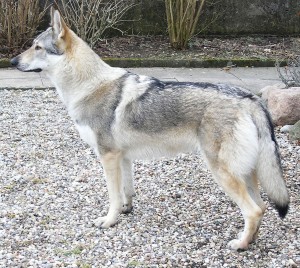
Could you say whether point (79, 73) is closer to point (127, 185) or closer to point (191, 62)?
point (127, 185)

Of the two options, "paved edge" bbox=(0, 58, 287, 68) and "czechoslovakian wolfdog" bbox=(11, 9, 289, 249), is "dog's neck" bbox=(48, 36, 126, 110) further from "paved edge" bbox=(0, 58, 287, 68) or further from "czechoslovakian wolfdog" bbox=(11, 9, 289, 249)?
"paved edge" bbox=(0, 58, 287, 68)

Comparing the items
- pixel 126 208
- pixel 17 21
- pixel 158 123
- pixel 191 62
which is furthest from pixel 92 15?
pixel 158 123

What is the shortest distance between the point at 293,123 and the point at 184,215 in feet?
9.91

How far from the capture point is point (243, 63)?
10.9 metres

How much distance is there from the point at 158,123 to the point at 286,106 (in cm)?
328

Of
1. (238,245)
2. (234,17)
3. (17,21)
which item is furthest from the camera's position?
(234,17)

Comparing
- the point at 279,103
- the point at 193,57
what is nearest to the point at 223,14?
the point at 193,57

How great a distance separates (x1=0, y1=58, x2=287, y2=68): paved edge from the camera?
1072 cm

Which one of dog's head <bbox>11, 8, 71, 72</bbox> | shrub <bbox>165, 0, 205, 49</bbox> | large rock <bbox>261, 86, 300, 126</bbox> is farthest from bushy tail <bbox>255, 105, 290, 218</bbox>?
shrub <bbox>165, 0, 205, 49</bbox>

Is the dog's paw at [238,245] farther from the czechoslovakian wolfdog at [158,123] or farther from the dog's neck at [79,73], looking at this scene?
the dog's neck at [79,73]

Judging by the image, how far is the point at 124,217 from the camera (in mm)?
4961

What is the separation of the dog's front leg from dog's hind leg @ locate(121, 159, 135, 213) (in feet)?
0.63

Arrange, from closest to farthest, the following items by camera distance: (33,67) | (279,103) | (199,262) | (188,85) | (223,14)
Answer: (199,262) < (188,85) < (33,67) < (279,103) < (223,14)

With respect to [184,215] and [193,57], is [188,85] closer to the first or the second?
[184,215]
